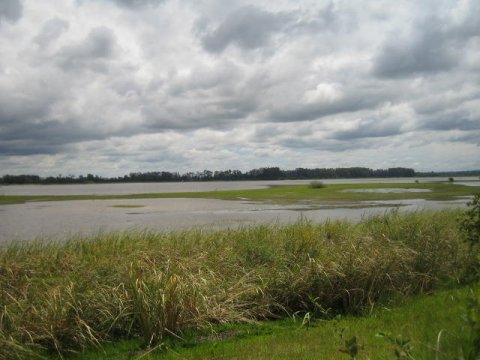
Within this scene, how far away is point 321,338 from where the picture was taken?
7.14 m

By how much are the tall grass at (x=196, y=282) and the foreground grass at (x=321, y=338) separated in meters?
0.34

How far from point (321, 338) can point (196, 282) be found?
9.07 ft

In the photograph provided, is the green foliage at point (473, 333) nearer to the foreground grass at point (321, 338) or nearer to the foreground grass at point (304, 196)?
the foreground grass at point (321, 338)

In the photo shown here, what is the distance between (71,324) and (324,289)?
5.05 metres

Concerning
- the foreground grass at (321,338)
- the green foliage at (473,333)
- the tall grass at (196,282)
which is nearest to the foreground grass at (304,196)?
the tall grass at (196,282)

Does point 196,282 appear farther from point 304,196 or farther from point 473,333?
point 304,196

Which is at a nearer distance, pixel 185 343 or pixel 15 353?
pixel 15 353

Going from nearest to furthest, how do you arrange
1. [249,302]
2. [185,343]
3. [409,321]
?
[185,343] < [409,321] < [249,302]

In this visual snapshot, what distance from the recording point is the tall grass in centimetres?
744

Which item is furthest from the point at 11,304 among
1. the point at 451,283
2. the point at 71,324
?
the point at 451,283

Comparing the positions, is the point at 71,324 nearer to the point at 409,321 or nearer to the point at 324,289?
the point at 324,289

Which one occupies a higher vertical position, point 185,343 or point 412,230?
point 412,230

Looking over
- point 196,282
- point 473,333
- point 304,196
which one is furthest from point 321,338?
point 304,196

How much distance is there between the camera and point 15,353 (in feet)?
21.4
